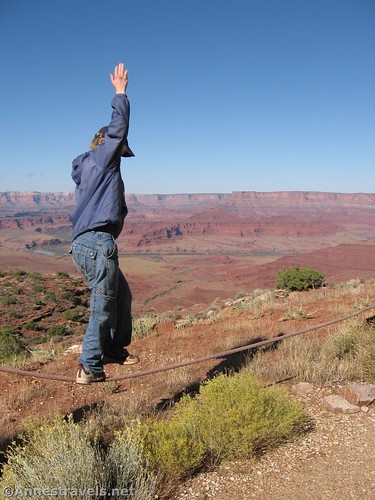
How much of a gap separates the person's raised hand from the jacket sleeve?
3.3 inches

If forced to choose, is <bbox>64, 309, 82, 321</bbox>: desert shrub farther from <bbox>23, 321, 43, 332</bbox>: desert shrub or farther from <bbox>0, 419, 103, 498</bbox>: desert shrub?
<bbox>0, 419, 103, 498</bbox>: desert shrub

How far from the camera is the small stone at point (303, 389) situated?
4.00 meters

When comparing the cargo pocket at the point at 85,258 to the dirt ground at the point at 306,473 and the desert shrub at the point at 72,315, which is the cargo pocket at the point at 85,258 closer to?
the dirt ground at the point at 306,473

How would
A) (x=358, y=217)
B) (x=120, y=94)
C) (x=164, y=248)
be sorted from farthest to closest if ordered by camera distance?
1. (x=358, y=217)
2. (x=164, y=248)
3. (x=120, y=94)

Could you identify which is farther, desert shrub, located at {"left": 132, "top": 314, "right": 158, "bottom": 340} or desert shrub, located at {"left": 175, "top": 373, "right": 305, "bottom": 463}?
desert shrub, located at {"left": 132, "top": 314, "right": 158, "bottom": 340}

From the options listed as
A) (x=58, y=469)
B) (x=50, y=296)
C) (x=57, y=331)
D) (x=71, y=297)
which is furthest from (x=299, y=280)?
(x=58, y=469)

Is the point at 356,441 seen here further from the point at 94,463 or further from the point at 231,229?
the point at 231,229

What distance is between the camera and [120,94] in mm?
2678

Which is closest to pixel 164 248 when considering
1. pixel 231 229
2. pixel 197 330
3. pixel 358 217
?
pixel 231 229

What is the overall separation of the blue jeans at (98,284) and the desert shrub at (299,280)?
52.9 feet

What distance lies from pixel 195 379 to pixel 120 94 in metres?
3.53

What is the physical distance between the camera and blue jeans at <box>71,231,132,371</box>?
2.66 m

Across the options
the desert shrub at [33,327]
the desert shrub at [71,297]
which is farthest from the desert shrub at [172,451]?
the desert shrub at [71,297]

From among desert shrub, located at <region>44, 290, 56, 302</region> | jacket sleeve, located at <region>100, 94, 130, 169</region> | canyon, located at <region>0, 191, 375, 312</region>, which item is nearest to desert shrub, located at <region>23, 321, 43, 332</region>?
desert shrub, located at <region>44, 290, 56, 302</region>
